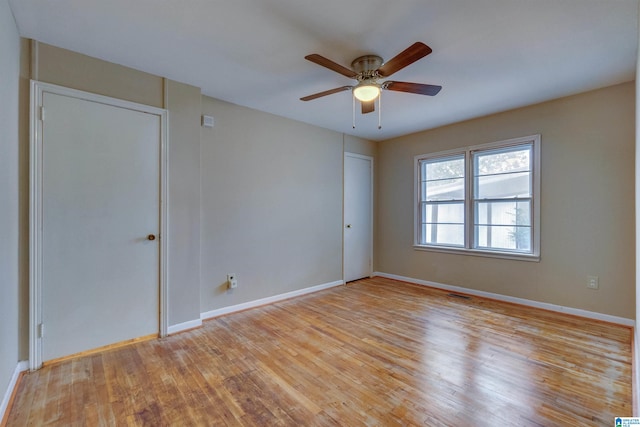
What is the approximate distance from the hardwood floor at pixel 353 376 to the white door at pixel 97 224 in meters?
0.27

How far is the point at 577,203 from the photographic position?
317 cm

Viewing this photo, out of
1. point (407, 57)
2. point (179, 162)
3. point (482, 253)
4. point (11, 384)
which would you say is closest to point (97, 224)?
point (179, 162)

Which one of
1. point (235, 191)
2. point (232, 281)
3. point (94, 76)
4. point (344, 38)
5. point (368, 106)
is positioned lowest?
point (232, 281)

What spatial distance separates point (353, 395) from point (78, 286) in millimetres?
2292

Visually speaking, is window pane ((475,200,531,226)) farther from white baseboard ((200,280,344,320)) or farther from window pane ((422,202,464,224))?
white baseboard ((200,280,344,320))

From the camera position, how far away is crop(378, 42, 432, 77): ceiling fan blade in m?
1.74

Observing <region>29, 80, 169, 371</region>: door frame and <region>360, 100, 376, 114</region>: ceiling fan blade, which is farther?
<region>360, 100, 376, 114</region>: ceiling fan blade

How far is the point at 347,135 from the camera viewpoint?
470 cm

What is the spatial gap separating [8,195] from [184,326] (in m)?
1.74

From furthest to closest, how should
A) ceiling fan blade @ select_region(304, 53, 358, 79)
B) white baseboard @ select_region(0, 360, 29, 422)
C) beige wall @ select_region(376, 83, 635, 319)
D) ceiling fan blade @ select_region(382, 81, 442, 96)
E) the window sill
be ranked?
the window sill → beige wall @ select_region(376, 83, 635, 319) → ceiling fan blade @ select_region(382, 81, 442, 96) → ceiling fan blade @ select_region(304, 53, 358, 79) → white baseboard @ select_region(0, 360, 29, 422)

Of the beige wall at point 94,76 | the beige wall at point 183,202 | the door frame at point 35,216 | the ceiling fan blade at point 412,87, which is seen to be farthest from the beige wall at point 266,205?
the ceiling fan blade at point 412,87

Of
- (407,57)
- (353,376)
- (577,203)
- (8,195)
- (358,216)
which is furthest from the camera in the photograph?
(358,216)

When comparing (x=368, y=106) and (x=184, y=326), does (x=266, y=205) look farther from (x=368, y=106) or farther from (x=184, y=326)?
(x=368, y=106)

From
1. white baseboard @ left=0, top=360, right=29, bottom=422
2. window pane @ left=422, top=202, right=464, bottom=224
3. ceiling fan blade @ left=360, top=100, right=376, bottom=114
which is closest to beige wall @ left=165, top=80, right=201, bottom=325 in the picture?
white baseboard @ left=0, top=360, right=29, bottom=422
